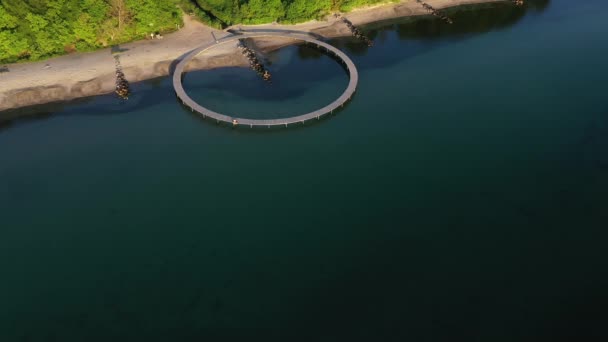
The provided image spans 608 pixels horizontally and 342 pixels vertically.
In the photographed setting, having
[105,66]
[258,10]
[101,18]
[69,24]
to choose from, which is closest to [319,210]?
[105,66]

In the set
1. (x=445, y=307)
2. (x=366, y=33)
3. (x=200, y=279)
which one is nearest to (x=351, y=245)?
(x=445, y=307)

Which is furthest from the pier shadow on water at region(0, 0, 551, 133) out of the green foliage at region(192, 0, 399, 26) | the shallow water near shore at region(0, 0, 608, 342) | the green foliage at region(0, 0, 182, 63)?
the green foliage at region(192, 0, 399, 26)

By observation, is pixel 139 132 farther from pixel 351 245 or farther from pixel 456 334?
pixel 456 334

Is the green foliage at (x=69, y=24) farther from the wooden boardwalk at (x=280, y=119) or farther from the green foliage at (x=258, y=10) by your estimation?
the wooden boardwalk at (x=280, y=119)

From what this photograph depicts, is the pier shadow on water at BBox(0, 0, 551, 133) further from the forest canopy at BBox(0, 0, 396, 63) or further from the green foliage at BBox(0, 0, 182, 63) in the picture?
the forest canopy at BBox(0, 0, 396, 63)

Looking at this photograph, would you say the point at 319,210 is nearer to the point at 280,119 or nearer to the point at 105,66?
the point at 280,119

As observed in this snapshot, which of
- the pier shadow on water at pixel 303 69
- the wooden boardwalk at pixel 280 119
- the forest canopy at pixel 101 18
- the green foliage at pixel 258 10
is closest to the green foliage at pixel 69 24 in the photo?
the forest canopy at pixel 101 18
